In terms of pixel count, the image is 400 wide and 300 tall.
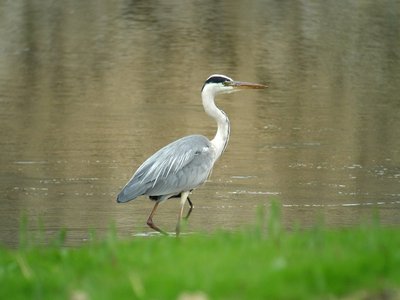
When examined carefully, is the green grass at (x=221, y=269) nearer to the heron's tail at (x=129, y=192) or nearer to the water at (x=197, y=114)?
the water at (x=197, y=114)

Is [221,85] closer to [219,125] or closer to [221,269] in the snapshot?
Answer: [219,125]

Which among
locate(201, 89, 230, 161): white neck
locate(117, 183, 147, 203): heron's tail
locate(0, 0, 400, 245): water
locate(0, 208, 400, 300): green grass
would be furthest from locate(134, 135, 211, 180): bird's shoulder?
locate(0, 208, 400, 300): green grass

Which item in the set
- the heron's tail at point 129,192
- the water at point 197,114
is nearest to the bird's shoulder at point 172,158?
the heron's tail at point 129,192

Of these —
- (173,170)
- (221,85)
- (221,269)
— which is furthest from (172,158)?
(221,269)

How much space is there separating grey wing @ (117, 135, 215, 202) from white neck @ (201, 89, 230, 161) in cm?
39

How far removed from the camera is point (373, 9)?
150ft

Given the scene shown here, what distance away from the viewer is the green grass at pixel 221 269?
5.82 metres

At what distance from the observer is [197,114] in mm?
22344

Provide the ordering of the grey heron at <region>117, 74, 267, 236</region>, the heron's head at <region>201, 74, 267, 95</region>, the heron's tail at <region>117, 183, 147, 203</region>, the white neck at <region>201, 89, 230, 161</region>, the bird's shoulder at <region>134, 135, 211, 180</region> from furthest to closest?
the heron's head at <region>201, 74, 267, 95</region>, the white neck at <region>201, 89, 230, 161</region>, the bird's shoulder at <region>134, 135, 211, 180</region>, the grey heron at <region>117, 74, 267, 236</region>, the heron's tail at <region>117, 183, 147, 203</region>

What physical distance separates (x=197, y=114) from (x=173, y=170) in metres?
10.3

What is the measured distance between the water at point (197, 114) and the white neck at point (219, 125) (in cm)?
101

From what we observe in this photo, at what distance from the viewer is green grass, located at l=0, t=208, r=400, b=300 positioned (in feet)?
19.1

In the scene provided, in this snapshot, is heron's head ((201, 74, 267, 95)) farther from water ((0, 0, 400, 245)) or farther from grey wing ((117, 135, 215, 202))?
water ((0, 0, 400, 245))

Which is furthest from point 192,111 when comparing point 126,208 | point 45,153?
point 126,208
